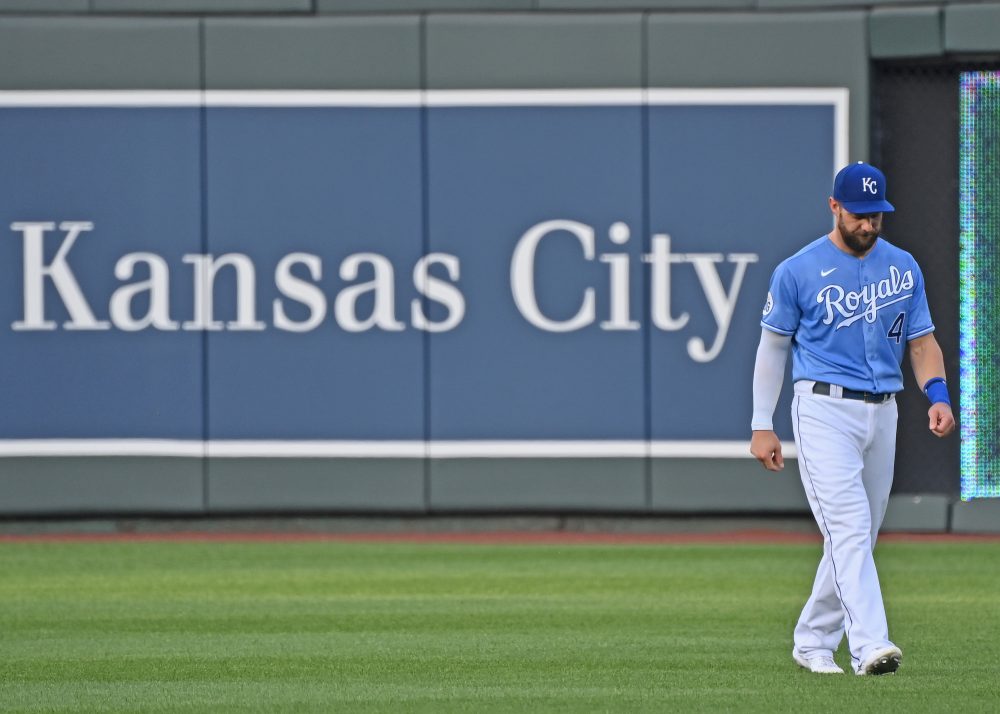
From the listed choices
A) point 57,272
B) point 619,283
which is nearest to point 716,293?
point 619,283

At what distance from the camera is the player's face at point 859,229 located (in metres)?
6.90

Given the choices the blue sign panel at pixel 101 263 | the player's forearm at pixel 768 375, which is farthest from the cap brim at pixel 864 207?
the blue sign panel at pixel 101 263

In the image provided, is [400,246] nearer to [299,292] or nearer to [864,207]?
[299,292]

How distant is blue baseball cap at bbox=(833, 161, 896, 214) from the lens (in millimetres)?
6816

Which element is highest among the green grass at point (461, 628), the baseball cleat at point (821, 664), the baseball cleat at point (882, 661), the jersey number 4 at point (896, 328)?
the jersey number 4 at point (896, 328)

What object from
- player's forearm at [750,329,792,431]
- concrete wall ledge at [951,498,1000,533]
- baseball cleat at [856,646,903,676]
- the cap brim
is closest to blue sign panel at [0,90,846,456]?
concrete wall ledge at [951,498,1000,533]

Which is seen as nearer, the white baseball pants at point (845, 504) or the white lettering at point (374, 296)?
the white baseball pants at point (845, 504)

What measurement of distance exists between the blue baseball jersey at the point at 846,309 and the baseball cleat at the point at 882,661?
3.09 feet

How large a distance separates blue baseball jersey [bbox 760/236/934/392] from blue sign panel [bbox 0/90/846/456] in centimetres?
654

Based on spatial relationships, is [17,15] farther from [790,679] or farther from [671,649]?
[790,679]

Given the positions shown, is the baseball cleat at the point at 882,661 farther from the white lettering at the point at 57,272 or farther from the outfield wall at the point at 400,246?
the white lettering at the point at 57,272

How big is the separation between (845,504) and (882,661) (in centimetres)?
57

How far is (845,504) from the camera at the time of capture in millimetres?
6812

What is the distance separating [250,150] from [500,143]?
1794 millimetres
